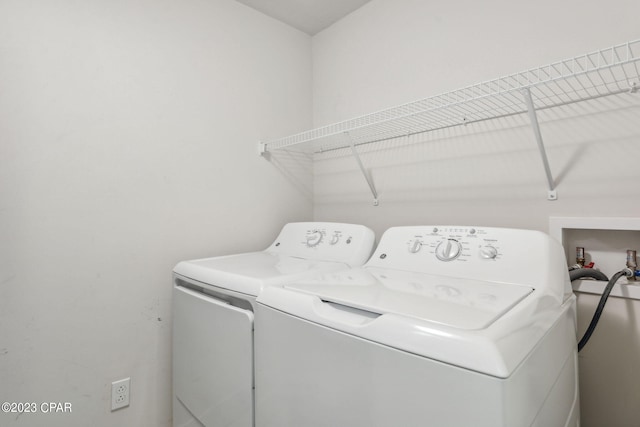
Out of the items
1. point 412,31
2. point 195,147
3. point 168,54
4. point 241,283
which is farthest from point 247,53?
point 241,283

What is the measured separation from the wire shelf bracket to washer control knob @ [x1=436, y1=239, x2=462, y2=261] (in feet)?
1.40

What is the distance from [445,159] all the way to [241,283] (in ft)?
3.54

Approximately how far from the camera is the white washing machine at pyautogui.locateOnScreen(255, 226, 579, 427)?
57 centimetres

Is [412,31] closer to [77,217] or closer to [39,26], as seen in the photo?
[39,26]

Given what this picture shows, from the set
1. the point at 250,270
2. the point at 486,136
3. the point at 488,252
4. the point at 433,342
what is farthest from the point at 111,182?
the point at 486,136

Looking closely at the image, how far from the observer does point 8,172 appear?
116cm

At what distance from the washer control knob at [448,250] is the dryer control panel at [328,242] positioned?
0.36m

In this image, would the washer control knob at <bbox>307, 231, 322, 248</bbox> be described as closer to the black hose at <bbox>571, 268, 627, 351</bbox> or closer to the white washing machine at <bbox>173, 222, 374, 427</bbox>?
the white washing machine at <bbox>173, 222, 374, 427</bbox>

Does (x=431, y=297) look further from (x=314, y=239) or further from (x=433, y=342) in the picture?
(x=314, y=239)

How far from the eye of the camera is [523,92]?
98cm

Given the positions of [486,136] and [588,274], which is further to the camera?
[486,136]

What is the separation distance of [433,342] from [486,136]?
1.10 m

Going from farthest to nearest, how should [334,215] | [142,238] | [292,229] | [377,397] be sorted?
1. [334,215]
2. [292,229]
3. [142,238]
4. [377,397]

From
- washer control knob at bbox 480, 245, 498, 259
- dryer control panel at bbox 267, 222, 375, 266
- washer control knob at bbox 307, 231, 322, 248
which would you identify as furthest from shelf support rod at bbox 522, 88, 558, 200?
washer control knob at bbox 307, 231, 322, 248
